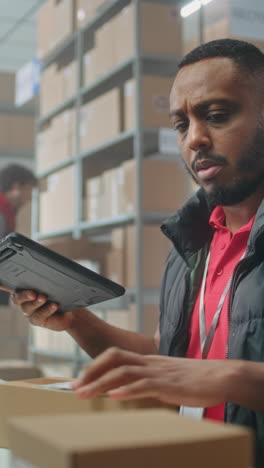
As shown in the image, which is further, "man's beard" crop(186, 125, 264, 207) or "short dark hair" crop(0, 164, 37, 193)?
"short dark hair" crop(0, 164, 37, 193)

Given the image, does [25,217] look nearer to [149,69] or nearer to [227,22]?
[149,69]

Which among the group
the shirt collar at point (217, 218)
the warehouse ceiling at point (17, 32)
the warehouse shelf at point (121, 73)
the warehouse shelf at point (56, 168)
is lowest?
the shirt collar at point (217, 218)

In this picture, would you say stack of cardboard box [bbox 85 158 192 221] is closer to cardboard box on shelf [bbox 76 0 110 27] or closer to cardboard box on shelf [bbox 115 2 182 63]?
cardboard box on shelf [bbox 115 2 182 63]

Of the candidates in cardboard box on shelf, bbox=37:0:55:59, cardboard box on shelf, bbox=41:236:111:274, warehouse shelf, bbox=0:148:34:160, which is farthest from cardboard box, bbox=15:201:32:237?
cardboard box on shelf, bbox=41:236:111:274

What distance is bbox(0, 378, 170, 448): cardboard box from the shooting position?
78 cm

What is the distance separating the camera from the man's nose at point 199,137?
3.79ft

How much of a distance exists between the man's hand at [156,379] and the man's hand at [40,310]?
1.62 feet

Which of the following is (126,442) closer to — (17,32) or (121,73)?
(121,73)

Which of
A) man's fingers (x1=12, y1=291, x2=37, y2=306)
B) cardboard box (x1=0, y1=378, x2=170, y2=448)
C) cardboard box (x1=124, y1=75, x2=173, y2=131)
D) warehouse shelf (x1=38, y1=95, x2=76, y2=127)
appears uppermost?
warehouse shelf (x1=38, y1=95, x2=76, y2=127)

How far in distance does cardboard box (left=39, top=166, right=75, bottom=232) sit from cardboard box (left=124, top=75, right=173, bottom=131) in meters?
0.82

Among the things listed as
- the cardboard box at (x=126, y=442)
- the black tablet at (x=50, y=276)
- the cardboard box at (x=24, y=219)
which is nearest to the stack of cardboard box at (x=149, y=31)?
the black tablet at (x=50, y=276)

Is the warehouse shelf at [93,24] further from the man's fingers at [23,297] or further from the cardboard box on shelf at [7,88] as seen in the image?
the man's fingers at [23,297]

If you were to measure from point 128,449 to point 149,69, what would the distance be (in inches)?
117

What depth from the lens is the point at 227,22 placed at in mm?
2621
